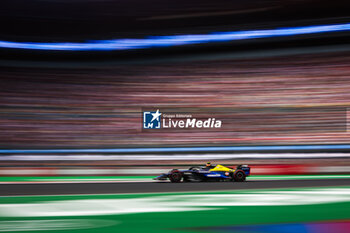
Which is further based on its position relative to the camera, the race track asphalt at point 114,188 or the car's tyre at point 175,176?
the car's tyre at point 175,176

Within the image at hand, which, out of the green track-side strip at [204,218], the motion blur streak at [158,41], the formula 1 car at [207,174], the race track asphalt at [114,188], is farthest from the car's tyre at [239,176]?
the motion blur streak at [158,41]

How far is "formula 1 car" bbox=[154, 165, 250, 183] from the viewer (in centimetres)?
897

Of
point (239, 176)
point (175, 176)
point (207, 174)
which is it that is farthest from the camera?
point (239, 176)

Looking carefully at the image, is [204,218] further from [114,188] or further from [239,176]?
[239,176]

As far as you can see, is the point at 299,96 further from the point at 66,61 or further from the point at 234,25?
the point at 66,61

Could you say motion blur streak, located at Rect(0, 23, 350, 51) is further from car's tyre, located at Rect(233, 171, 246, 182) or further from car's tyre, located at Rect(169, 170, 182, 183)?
car's tyre, located at Rect(169, 170, 182, 183)

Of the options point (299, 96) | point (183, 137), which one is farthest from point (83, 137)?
point (299, 96)

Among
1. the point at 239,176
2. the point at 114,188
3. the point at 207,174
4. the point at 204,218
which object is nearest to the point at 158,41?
the point at 207,174

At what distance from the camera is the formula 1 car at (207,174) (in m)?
8.97

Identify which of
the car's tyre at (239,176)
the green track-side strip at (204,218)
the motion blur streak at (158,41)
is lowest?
the car's tyre at (239,176)

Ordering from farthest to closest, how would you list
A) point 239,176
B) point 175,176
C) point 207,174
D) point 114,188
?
point 239,176, point 207,174, point 175,176, point 114,188

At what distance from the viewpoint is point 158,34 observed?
15.3m

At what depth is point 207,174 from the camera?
912 centimetres

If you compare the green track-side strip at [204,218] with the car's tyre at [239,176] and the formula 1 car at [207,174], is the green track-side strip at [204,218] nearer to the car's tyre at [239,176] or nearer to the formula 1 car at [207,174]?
the formula 1 car at [207,174]
